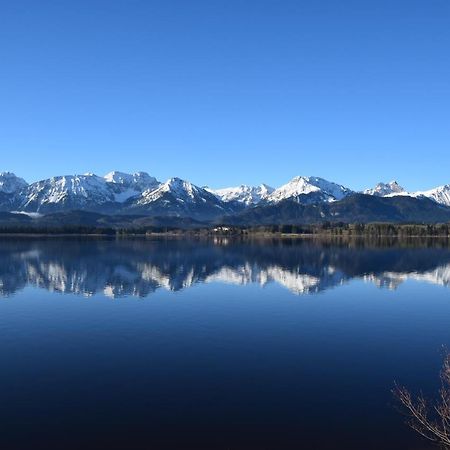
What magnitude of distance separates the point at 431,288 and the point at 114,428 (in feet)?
236

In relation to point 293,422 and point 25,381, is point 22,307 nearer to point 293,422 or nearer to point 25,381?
point 25,381

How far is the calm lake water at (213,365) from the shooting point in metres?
26.7

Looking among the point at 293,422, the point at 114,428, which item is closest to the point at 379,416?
the point at 293,422

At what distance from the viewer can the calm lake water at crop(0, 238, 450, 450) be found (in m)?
26.7

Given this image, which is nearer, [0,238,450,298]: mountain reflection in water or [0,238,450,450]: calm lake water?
[0,238,450,450]: calm lake water

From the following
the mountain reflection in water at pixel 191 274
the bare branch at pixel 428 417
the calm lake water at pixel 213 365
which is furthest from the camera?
the mountain reflection in water at pixel 191 274

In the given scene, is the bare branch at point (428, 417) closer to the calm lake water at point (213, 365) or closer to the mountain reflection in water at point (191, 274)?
the calm lake water at point (213, 365)

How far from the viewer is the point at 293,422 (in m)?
28.0

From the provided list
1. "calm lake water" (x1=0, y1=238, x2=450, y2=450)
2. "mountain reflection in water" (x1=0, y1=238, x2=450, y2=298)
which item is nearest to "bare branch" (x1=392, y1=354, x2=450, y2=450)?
"calm lake water" (x1=0, y1=238, x2=450, y2=450)

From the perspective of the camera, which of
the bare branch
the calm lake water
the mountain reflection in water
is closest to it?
the bare branch

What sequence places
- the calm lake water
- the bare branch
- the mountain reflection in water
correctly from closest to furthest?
the bare branch, the calm lake water, the mountain reflection in water

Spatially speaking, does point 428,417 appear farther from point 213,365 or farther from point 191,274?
point 191,274

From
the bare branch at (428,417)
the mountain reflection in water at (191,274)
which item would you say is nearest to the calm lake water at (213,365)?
the bare branch at (428,417)

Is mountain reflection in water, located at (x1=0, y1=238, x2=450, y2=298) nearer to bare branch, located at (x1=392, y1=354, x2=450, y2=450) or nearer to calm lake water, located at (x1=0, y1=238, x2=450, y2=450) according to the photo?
calm lake water, located at (x1=0, y1=238, x2=450, y2=450)
